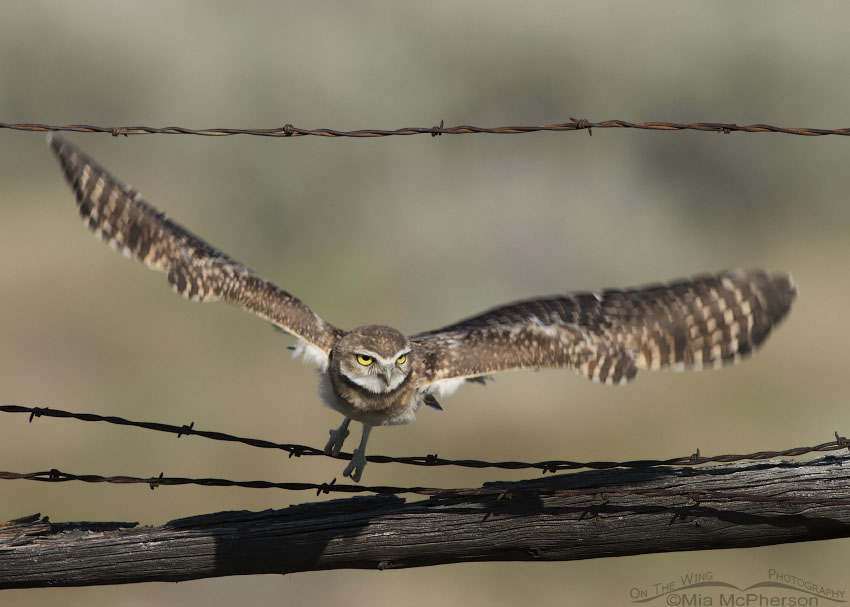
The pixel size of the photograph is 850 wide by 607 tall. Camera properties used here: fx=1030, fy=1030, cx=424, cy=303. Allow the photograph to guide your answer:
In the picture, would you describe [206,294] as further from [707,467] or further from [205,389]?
[205,389]

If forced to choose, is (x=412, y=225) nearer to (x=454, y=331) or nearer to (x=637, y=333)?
(x=454, y=331)

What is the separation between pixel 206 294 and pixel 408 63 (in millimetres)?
27203

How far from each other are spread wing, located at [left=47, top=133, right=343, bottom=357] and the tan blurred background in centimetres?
1082

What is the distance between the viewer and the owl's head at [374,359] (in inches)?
242

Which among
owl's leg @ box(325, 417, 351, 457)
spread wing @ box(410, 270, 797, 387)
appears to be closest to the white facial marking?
owl's leg @ box(325, 417, 351, 457)

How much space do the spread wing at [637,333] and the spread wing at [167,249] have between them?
1057 millimetres

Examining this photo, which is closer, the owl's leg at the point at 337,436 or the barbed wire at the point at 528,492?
the barbed wire at the point at 528,492

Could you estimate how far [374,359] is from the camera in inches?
242

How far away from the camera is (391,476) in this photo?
18.6m

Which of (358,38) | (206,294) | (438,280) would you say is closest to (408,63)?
(358,38)

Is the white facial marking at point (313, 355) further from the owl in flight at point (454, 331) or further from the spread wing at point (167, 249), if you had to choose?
the spread wing at point (167, 249)

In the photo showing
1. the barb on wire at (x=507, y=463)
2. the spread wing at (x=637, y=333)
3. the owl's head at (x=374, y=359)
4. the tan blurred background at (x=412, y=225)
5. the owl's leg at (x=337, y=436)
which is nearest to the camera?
the barb on wire at (x=507, y=463)

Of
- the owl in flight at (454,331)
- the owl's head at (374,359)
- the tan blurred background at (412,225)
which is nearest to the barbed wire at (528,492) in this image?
the owl in flight at (454,331)

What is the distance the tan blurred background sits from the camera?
18.3m
